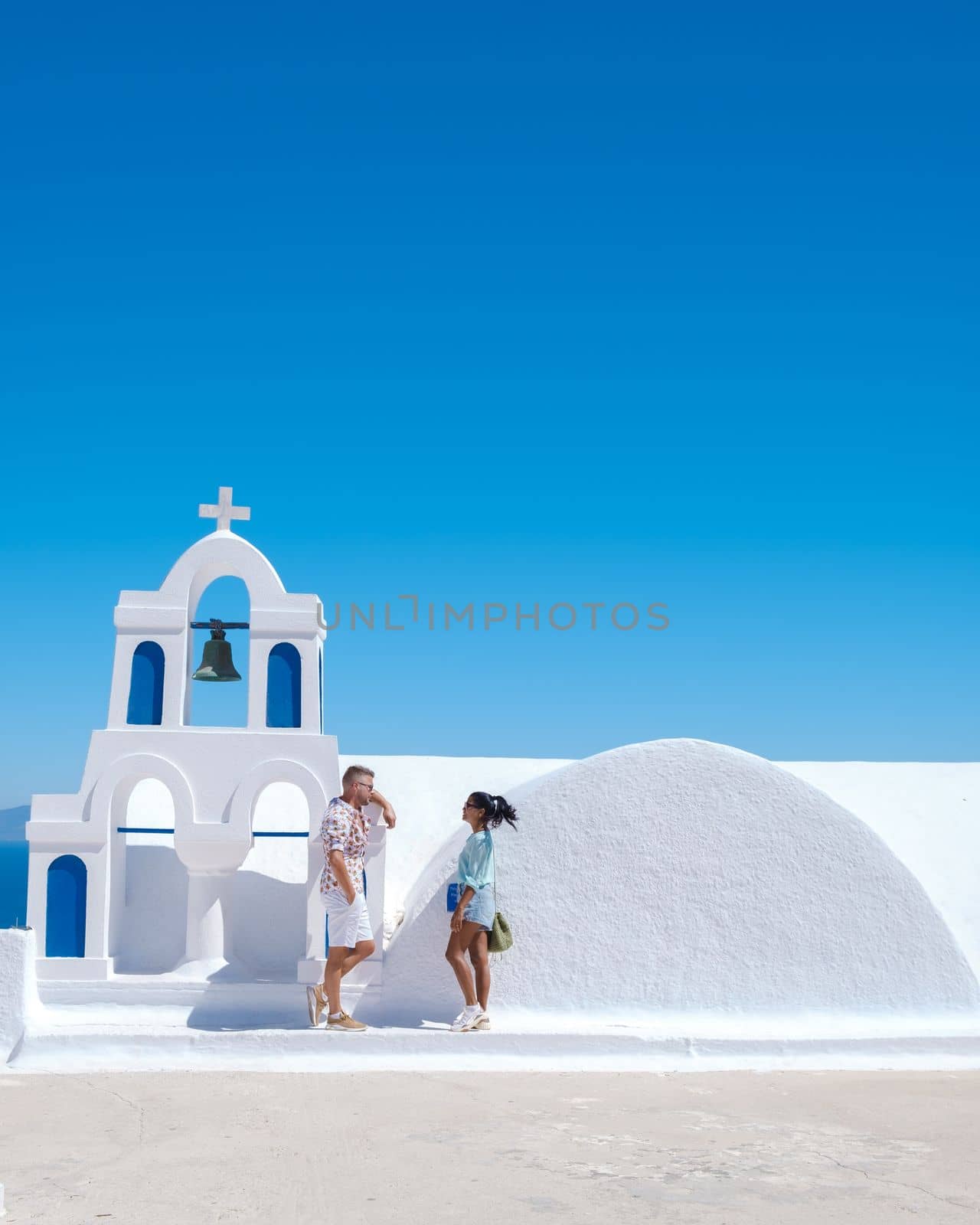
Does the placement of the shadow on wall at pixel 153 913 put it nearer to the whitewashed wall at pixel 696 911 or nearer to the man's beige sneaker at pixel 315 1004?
the man's beige sneaker at pixel 315 1004

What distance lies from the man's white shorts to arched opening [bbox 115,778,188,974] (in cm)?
188

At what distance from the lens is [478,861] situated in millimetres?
8039

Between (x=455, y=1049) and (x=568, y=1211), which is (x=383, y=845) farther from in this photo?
(x=568, y=1211)

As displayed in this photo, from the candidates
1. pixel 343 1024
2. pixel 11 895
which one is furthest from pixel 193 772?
pixel 11 895

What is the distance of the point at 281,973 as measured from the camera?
9.26 metres

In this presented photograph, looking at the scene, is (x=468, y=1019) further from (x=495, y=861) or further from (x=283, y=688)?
(x=283, y=688)

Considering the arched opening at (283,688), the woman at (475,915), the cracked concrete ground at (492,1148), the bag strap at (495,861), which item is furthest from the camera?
the arched opening at (283,688)

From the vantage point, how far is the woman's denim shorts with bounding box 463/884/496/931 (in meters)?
7.96

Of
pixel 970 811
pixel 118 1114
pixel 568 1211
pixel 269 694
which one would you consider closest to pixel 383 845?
pixel 269 694

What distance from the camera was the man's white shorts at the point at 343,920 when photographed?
788 centimetres

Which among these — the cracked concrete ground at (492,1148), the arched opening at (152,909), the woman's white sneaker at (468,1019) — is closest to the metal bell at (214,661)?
the arched opening at (152,909)

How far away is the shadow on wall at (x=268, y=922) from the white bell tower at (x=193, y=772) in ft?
0.76

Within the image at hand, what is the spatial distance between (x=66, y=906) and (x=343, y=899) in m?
2.27

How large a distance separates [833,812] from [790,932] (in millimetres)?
942
